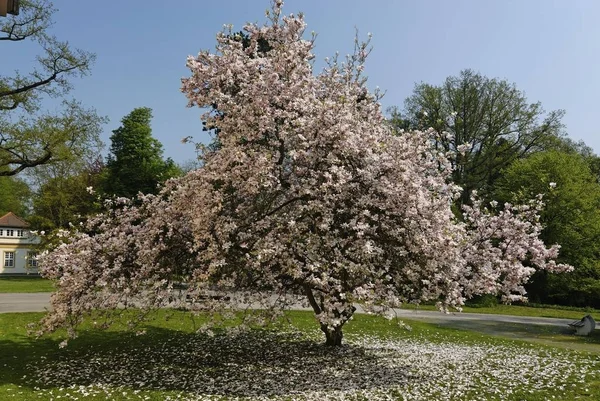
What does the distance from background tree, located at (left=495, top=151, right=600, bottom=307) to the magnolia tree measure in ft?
86.5

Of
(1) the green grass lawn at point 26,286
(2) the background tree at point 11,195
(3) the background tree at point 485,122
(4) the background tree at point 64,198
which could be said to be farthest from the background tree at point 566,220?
(2) the background tree at point 11,195

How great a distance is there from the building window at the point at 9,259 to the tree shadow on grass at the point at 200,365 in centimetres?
6342

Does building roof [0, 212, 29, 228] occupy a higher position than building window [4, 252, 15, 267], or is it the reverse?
building roof [0, 212, 29, 228]

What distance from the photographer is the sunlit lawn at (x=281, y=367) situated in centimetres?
1103

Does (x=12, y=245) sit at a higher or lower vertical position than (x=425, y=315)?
higher

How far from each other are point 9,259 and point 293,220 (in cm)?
7384

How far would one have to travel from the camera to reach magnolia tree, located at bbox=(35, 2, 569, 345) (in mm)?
11750

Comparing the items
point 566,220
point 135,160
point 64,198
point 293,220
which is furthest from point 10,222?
point 566,220

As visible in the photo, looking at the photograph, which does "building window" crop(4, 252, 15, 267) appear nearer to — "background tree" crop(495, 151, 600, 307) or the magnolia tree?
the magnolia tree

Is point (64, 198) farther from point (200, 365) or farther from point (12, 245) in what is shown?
point (200, 365)

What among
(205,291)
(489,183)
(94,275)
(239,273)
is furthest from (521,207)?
(489,183)

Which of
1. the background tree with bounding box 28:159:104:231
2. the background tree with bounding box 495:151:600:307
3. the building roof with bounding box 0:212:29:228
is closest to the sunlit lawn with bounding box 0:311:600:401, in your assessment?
the background tree with bounding box 495:151:600:307

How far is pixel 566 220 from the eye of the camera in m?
39.3

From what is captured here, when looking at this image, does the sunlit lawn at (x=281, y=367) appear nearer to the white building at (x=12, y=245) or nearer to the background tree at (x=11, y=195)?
the white building at (x=12, y=245)
